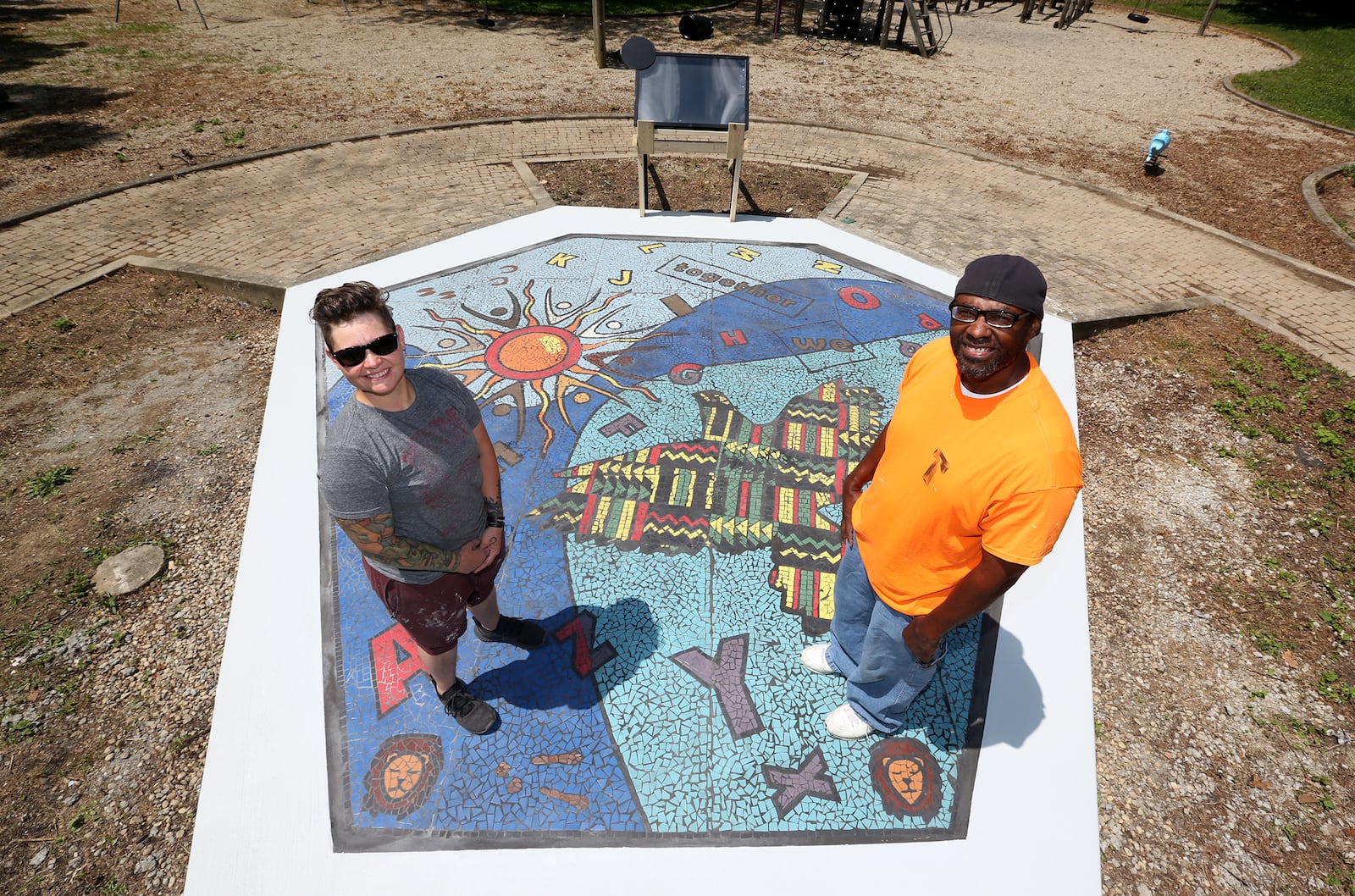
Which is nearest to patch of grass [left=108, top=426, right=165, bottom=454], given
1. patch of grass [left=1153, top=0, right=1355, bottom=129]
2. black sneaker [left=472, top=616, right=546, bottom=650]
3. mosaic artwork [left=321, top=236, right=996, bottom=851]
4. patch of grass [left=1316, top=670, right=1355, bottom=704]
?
mosaic artwork [left=321, top=236, right=996, bottom=851]

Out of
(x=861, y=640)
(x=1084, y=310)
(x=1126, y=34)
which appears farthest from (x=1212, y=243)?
(x=1126, y=34)

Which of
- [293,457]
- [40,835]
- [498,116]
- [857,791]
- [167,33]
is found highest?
[167,33]

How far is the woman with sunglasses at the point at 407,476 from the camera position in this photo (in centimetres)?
196

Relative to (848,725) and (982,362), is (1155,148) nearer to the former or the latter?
(982,362)

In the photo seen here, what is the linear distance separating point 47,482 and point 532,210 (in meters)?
5.37

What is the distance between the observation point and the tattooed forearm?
203 centimetres

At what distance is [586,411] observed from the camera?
4633 millimetres

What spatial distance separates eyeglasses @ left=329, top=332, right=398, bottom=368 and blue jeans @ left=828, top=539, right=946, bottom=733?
2.03 meters

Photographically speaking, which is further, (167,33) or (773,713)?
(167,33)

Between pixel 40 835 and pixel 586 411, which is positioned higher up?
pixel 586 411

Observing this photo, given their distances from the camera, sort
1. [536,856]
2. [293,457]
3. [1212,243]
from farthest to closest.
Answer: [1212,243], [293,457], [536,856]

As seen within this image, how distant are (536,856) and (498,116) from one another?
37.4 feet

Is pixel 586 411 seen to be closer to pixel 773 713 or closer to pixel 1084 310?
pixel 773 713

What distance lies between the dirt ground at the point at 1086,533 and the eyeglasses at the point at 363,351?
8.35 ft
